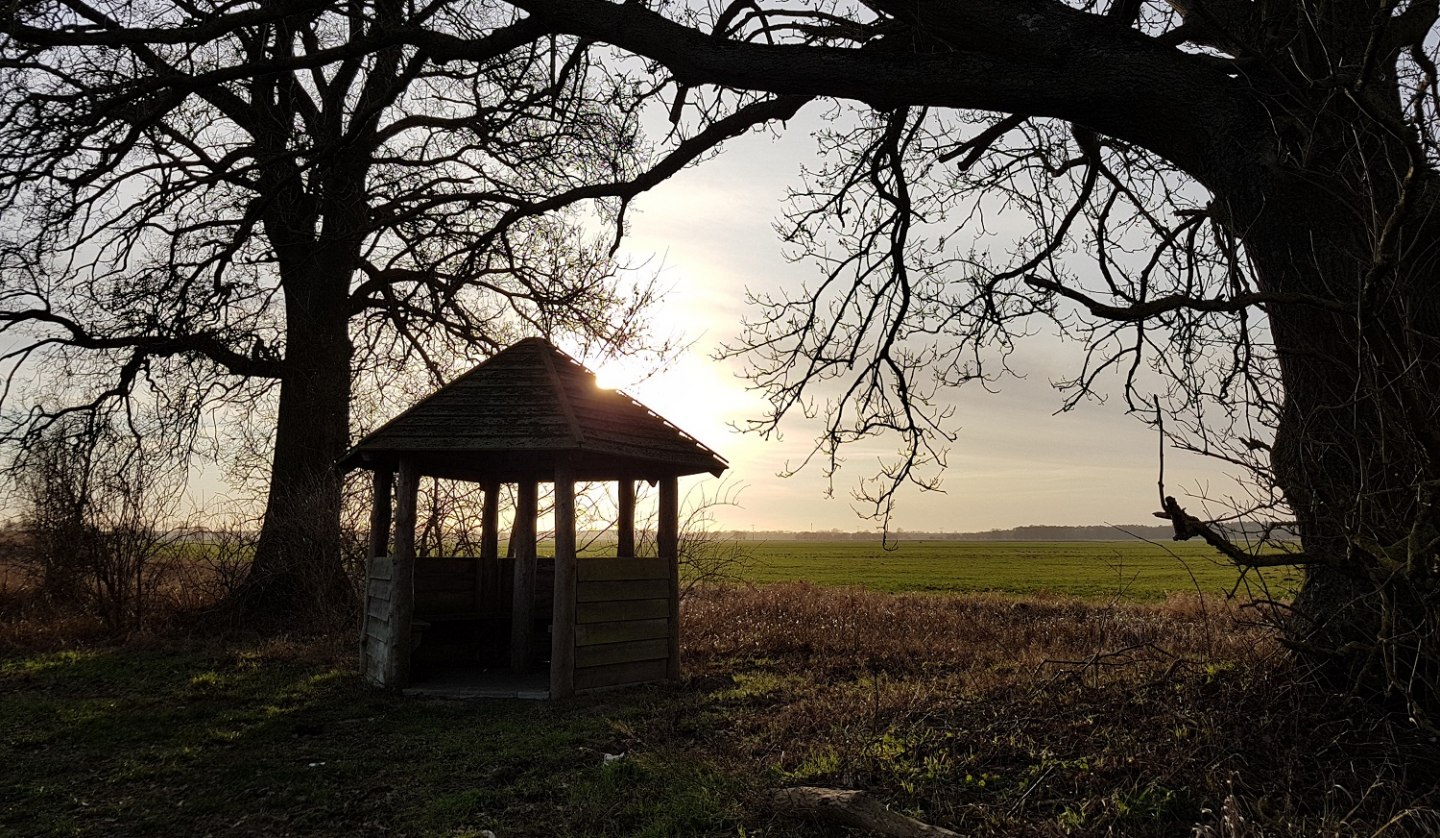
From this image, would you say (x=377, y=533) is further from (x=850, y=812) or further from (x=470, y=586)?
(x=850, y=812)

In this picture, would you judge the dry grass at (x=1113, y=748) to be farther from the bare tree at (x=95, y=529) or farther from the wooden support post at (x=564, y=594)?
the bare tree at (x=95, y=529)

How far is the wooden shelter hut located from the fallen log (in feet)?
15.0

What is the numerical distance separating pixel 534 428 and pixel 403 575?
2.24m

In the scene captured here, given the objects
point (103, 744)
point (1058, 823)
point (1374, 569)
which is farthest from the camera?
point (103, 744)

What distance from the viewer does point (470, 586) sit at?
12.0 m

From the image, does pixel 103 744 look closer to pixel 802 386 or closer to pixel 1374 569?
pixel 802 386

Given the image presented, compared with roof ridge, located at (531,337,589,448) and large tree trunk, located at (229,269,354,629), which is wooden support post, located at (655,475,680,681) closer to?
roof ridge, located at (531,337,589,448)

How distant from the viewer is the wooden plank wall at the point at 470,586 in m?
11.6

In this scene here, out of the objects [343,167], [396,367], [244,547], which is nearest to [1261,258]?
[343,167]

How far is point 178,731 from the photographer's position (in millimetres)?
8258

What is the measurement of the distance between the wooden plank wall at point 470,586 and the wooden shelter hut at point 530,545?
21 millimetres

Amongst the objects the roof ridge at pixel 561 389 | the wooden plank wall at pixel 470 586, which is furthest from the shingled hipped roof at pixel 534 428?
the wooden plank wall at pixel 470 586

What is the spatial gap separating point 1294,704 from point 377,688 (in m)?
8.58

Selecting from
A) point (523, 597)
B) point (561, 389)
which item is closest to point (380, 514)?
point (523, 597)
